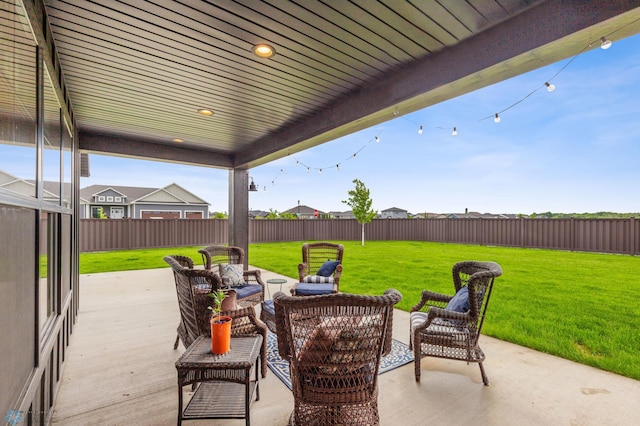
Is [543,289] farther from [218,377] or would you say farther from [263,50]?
[263,50]

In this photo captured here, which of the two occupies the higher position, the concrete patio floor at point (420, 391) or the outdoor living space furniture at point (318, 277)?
the outdoor living space furniture at point (318, 277)

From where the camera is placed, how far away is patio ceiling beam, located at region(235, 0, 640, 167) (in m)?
1.76

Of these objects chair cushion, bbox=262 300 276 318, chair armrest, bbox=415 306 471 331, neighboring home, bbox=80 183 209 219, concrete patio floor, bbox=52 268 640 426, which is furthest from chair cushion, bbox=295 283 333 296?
neighboring home, bbox=80 183 209 219

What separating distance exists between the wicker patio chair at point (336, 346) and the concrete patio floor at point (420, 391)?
1.75ft

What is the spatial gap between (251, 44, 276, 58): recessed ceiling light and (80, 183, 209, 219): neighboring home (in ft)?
66.5

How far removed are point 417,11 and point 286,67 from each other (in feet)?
3.95

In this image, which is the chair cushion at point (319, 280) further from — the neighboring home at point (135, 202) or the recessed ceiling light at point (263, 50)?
the neighboring home at point (135, 202)

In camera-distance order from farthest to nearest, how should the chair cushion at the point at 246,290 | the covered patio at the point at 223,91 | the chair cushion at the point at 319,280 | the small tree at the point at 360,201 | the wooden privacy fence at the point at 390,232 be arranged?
the small tree at the point at 360,201, the wooden privacy fence at the point at 390,232, the chair cushion at the point at 319,280, the chair cushion at the point at 246,290, the covered patio at the point at 223,91

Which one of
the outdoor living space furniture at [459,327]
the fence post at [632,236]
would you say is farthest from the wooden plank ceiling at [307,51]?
the fence post at [632,236]

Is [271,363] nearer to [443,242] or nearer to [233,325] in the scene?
[233,325]

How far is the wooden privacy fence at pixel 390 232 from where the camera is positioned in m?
9.67

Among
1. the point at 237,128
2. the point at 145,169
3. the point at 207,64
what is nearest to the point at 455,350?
the point at 207,64

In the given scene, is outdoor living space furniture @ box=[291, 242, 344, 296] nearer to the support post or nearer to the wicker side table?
the wicker side table

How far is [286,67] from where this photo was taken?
2713mm
